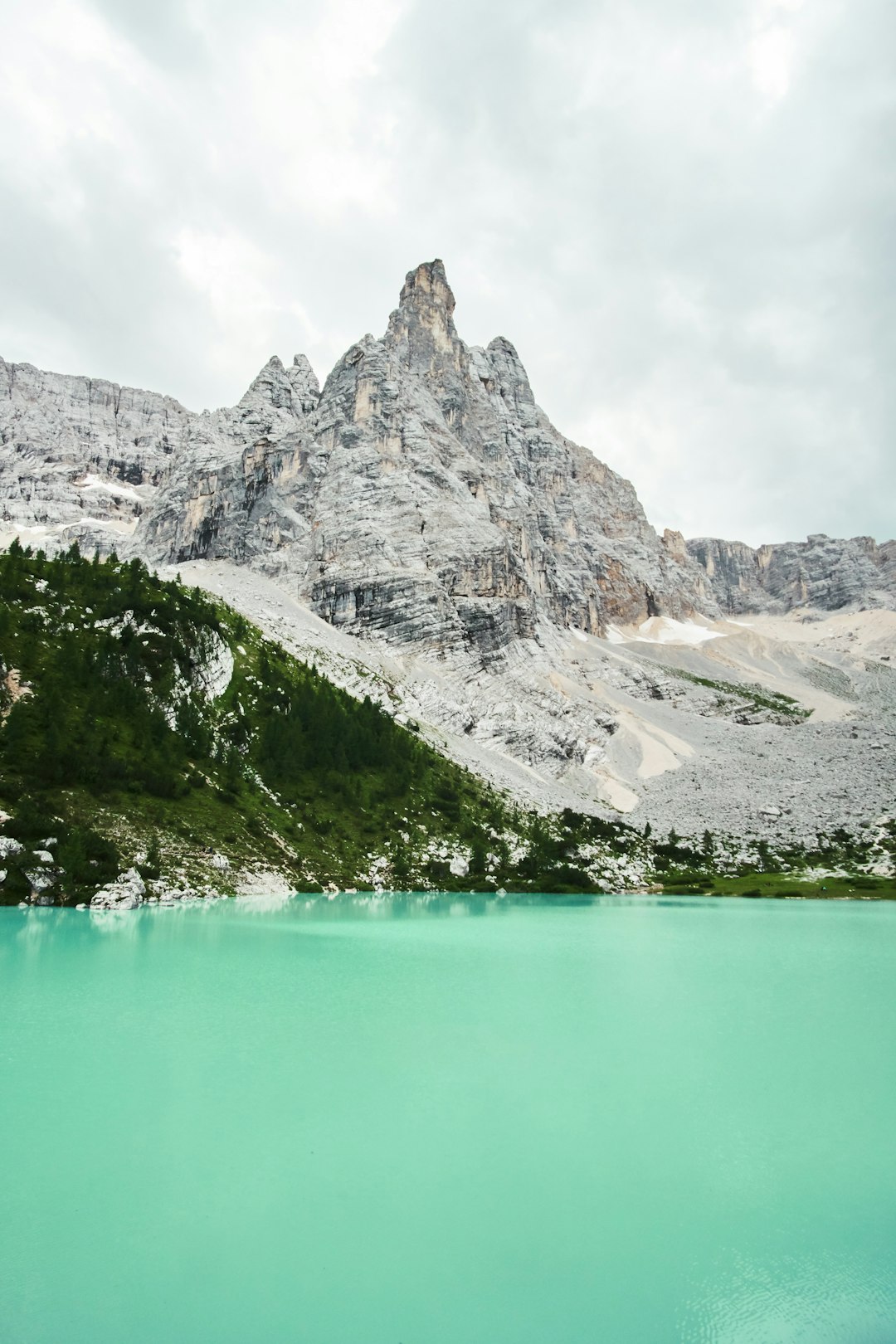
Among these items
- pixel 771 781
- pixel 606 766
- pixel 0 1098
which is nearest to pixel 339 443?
pixel 606 766

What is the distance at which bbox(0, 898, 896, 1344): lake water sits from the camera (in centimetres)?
856

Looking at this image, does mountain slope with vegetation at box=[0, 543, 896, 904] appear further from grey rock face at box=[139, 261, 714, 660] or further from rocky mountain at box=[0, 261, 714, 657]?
grey rock face at box=[139, 261, 714, 660]

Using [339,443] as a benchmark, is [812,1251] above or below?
below

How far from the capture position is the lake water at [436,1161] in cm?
856

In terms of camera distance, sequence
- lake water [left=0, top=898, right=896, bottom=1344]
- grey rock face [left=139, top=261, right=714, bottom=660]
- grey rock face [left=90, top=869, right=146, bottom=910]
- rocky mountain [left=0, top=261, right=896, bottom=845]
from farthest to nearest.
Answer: grey rock face [left=139, top=261, right=714, bottom=660]
rocky mountain [left=0, top=261, right=896, bottom=845]
grey rock face [left=90, top=869, right=146, bottom=910]
lake water [left=0, top=898, right=896, bottom=1344]

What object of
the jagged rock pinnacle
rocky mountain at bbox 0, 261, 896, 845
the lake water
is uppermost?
the jagged rock pinnacle

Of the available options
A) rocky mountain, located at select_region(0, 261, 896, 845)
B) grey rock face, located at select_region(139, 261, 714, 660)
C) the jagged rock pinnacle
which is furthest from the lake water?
the jagged rock pinnacle

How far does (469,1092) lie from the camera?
50.2 ft

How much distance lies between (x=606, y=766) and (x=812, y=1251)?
354ft

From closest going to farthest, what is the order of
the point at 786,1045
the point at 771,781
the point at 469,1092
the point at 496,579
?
the point at 469,1092 < the point at 786,1045 < the point at 771,781 < the point at 496,579

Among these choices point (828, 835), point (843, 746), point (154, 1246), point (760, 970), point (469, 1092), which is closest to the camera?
point (154, 1246)

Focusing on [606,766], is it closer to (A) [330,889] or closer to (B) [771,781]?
(B) [771,781]

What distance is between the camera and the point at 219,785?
68188 millimetres

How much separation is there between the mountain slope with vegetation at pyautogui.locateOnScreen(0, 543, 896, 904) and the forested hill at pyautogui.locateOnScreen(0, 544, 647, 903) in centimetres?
18
